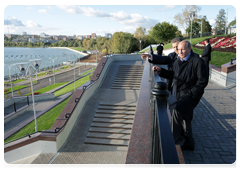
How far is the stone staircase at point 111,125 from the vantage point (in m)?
8.16

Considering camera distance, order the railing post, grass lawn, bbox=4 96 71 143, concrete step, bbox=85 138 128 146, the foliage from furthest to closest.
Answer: the foliage < grass lawn, bbox=4 96 71 143 < concrete step, bbox=85 138 128 146 < the railing post

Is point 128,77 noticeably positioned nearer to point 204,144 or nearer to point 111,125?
point 111,125

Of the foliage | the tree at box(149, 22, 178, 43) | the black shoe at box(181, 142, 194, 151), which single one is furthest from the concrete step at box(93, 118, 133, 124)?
the foliage

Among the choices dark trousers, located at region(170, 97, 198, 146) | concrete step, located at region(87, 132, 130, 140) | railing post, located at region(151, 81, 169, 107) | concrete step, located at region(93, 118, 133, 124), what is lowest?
concrete step, located at region(87, 132, 130, 140)

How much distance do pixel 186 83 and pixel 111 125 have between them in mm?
6627

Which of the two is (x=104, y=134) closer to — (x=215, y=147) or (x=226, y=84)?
(x=215, y=147)

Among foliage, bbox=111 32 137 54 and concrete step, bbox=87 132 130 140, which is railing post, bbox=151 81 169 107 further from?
foliage, bbox=111 32 137 54

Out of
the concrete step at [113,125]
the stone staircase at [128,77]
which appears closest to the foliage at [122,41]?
the stone staircase at [128,77]

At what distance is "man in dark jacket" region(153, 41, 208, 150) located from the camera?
2691 millimetres

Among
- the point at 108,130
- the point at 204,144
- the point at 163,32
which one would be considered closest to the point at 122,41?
the point at 163,32

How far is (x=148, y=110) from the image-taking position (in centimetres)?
371

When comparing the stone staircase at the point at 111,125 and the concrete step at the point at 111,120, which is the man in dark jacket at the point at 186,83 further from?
the concrete step at the point at 111,120

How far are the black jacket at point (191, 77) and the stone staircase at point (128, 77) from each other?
964cm

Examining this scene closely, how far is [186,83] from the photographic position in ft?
9.34
